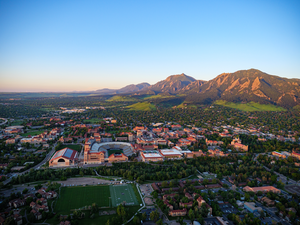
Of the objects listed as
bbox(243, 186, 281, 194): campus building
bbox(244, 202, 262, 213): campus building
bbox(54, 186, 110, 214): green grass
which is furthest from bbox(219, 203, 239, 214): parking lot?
bbox(54, 186, 110, 214): green grass

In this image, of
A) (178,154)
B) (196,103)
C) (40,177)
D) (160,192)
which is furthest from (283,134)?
(196,103)

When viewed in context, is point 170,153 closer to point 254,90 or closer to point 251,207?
point 251,207

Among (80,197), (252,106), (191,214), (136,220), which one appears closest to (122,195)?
(80,197)

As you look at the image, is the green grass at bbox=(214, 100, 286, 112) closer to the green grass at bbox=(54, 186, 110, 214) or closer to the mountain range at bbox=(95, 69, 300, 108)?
the mountain range at bbox=(95, 69, 300, 108)

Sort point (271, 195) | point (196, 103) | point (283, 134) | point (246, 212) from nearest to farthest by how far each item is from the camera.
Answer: point (246, 212) < point (271, 195) < point (283, 134) < point (196, 103)

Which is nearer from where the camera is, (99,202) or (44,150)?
(99,202)

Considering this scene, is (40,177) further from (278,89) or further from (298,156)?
(278,89)
